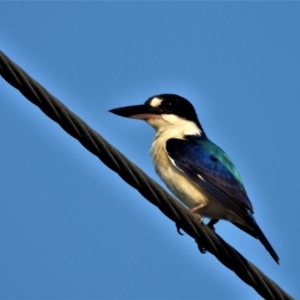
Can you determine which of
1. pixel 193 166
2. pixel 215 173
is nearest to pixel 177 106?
pixel 193 166

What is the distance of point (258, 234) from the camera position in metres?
6.20

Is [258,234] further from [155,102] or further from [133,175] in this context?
[155,102]

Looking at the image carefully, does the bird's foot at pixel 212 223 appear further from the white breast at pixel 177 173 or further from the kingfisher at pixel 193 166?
the white breast at pixel 177 173

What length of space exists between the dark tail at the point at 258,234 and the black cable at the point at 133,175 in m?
0.78

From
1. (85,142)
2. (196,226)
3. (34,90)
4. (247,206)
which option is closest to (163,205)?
(196,226)

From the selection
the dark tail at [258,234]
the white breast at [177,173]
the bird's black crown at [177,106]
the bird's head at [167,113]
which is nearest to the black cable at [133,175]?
the dark tail at [258,234]

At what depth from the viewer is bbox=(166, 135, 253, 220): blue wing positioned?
6488mm

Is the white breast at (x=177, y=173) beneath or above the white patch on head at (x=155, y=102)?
beneath

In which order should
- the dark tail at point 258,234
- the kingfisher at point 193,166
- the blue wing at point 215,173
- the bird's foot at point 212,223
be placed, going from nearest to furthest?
1. the dark tail at point 258,234
2. the blue wing at point 215,173
3. the kingfisher at point 193,166
4. the bird's foot at point 212,223

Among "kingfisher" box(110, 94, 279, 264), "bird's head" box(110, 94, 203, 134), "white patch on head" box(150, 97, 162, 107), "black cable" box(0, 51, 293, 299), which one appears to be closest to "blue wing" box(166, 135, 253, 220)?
"kingfisher" box(110, 94, 279, 264)

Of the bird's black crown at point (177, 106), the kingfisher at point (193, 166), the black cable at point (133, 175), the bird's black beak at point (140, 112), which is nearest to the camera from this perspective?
the black cable at point (133, 175)

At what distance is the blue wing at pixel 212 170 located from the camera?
6488mm

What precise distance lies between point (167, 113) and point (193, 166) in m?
1.13

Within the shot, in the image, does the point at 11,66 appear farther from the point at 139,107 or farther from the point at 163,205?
the point at 139,107
